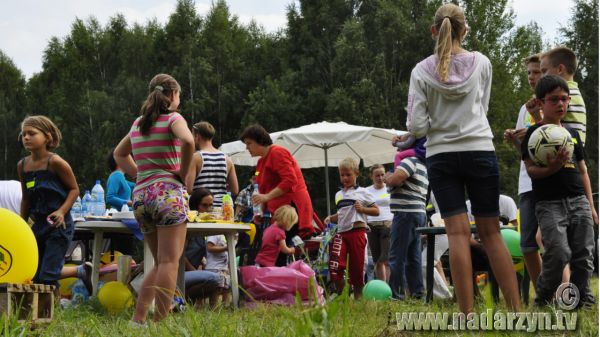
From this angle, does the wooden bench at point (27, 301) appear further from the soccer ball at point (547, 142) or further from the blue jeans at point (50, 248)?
the soccer ball at point (547, 142)

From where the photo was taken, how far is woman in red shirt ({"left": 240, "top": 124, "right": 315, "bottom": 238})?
22.1 ft

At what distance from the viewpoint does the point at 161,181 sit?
175 inches

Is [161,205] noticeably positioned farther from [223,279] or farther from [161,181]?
[223,279]

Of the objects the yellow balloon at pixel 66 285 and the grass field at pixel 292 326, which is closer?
the grass field at pixel 292 326

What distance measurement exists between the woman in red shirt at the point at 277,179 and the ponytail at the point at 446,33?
2832mm

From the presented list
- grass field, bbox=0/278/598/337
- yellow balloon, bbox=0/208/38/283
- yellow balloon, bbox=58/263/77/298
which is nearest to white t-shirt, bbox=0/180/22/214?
yellow balloon, bbox=58/263/77/298

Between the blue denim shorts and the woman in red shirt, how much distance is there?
2.88m

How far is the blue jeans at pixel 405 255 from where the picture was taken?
633cm

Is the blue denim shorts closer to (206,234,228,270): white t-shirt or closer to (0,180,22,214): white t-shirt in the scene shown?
(206,234,228,270): white t-shirt

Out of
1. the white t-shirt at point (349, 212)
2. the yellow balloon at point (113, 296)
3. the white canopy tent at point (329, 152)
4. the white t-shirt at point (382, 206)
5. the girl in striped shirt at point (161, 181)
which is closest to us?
the girl in striped shirt at point (161, 181)

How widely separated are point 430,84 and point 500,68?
29.5 m

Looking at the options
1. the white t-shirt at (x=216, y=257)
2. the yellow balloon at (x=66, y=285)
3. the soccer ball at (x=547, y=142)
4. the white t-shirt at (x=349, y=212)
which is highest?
the soccer ball at (x=547, y=142)

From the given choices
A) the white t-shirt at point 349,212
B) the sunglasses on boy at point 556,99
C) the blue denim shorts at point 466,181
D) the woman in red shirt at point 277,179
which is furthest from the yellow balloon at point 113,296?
the sunglasses on boy at point 556,99

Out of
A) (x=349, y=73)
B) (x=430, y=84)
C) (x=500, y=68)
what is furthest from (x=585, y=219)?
(x=500, y=68)
